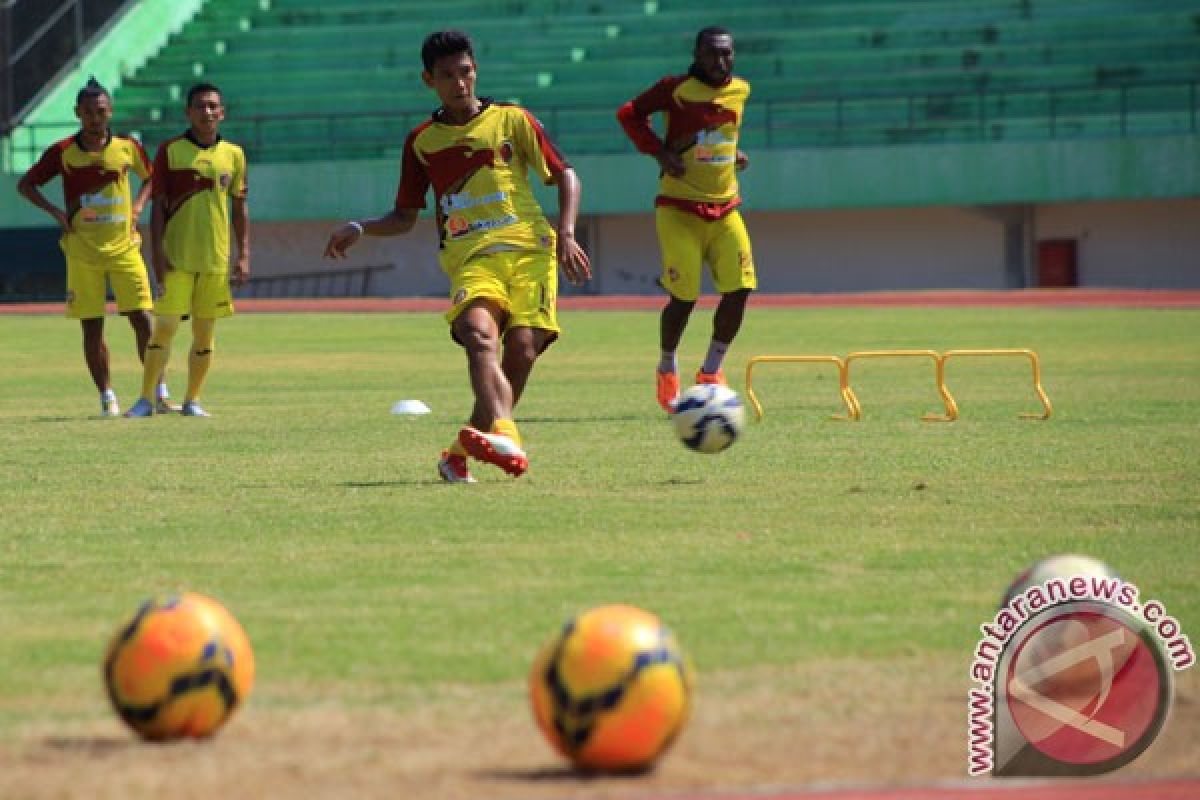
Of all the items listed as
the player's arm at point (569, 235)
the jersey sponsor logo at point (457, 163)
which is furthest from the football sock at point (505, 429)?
the jersey sponsor logo at point (457, 163)

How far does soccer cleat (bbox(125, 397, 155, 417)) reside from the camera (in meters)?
17.4

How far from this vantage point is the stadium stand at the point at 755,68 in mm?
46219

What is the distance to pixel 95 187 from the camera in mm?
18438

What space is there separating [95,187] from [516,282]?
756 centimetres

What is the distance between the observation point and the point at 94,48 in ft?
174

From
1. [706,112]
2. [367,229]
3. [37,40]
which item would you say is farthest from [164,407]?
[37,40]

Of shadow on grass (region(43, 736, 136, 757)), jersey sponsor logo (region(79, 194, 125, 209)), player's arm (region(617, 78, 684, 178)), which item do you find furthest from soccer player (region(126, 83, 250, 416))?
shadow on grass (region(43, 736, 136, 757))

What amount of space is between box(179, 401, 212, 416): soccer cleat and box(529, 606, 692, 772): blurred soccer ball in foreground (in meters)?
12.4

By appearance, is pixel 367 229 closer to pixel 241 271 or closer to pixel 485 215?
pixel 485 215

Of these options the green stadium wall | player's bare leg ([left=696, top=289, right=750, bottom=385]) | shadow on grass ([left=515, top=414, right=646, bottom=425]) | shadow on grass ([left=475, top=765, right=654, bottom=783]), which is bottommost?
the green stadium wall

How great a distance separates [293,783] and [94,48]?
4974 cm

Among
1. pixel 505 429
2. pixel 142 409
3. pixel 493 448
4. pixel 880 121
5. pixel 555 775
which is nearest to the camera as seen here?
pixel 555 775

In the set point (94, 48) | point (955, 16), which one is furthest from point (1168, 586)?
point (94, 48)

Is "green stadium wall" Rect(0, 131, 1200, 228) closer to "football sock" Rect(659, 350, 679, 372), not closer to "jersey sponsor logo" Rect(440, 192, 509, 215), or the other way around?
"football sock" Rect(659, 350, 679, 372)
